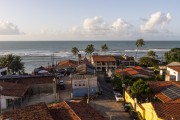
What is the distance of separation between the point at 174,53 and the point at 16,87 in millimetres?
60061

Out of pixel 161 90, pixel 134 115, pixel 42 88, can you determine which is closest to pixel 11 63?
pixel 42 88

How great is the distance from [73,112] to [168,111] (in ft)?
32.0

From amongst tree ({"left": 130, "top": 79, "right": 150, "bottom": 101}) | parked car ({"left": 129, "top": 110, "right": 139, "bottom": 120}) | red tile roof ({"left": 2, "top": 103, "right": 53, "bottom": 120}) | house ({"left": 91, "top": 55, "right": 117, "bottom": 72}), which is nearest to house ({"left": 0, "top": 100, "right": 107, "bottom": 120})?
red tile roof ({"left": 2, "top": 103, "right": 53, "bottom": 120})

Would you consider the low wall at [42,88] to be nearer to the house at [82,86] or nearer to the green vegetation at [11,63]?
the house at [82,86]

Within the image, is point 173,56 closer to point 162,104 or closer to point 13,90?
point 13,90

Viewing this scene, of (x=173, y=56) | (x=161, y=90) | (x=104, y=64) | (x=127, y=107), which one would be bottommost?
(x=127, y=107)

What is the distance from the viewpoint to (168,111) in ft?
98.0

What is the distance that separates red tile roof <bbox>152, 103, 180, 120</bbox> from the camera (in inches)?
1133

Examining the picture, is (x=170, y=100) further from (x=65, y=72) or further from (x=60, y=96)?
(x=65, y=72)

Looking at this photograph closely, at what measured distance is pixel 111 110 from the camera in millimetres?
39312

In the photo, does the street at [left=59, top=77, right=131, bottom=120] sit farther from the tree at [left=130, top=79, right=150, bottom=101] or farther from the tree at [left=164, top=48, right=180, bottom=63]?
the tree at [left=164, top=48, right=180, bottom=63]

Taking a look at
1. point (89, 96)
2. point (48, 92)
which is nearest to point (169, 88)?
point (89, 96)

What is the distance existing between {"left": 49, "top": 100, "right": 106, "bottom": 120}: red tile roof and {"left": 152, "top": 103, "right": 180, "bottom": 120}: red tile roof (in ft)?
19.8

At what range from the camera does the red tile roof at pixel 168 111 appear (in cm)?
2878
